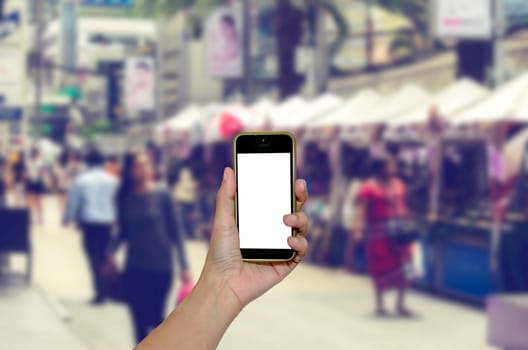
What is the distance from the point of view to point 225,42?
9008 millimetres

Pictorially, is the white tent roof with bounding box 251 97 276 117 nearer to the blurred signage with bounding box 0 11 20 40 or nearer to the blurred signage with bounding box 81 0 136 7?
the blurred signage with bounding box 81 0 136 7

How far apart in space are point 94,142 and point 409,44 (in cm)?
283

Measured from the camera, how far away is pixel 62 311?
7.68m

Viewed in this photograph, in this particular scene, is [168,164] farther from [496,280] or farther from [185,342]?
[185,342]

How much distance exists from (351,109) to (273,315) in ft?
5.82

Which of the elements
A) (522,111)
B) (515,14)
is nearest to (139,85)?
(515,14)

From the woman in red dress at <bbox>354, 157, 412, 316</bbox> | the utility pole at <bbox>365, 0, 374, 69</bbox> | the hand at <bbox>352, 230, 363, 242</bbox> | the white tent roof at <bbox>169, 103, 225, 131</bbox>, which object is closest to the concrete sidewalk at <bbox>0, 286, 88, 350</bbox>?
the white tent roof at <bbox>169, 103, 225, 131</bbox>

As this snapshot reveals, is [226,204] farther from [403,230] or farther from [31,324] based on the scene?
[403,230]

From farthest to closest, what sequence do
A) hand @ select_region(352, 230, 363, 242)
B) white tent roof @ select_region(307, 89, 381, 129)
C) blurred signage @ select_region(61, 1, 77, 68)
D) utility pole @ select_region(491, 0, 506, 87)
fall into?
1. blurred signage @ select_region(61, 1, 77, 68)
2. white tent roof @ select_region(307, 89, 381, 129)
3. utility pole @ select_region(491, 0, 506, 87)
4. hand @ select_region(352, 230, 363, 242)

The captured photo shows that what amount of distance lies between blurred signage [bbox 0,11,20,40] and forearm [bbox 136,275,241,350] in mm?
7821

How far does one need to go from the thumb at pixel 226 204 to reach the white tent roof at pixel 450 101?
6389mm

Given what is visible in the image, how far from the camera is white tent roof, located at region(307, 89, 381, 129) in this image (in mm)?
8359

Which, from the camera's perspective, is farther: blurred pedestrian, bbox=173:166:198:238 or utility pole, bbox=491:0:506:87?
blurred pedestrian, bbox=173:166:198:238

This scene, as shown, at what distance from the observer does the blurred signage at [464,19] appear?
8.23 metres
